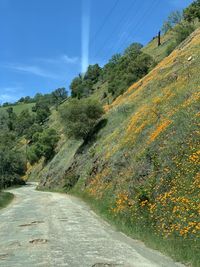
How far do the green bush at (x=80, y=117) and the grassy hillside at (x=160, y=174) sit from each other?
12.9 meters

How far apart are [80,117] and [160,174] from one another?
120 feet

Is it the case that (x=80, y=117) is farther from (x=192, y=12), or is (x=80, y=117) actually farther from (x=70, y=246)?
(x=70, y=246)

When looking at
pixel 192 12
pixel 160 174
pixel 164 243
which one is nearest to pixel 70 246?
pixel 164 243

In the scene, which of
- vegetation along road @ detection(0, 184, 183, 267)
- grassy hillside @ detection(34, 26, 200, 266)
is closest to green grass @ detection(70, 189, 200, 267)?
grassy hillside @ detection(34, 26, 200, 266)

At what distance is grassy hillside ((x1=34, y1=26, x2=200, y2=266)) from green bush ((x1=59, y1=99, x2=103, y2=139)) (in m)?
12.9

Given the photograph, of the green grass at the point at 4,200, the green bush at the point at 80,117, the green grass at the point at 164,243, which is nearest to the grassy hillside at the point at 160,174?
the green grass at the point at 164,243

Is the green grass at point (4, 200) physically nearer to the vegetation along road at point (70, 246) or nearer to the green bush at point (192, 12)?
the vegetation along road at point (70, 246)

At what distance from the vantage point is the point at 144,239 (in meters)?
14.6

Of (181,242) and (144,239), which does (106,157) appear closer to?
(144,239)

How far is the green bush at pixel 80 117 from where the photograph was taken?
2156 inches

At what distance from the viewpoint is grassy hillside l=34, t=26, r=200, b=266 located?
1321 centimetres

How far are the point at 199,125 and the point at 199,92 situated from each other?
5006 mm

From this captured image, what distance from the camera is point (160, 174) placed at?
19.0 meters

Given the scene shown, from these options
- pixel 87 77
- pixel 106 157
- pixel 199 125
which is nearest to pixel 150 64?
pixel 106 157
